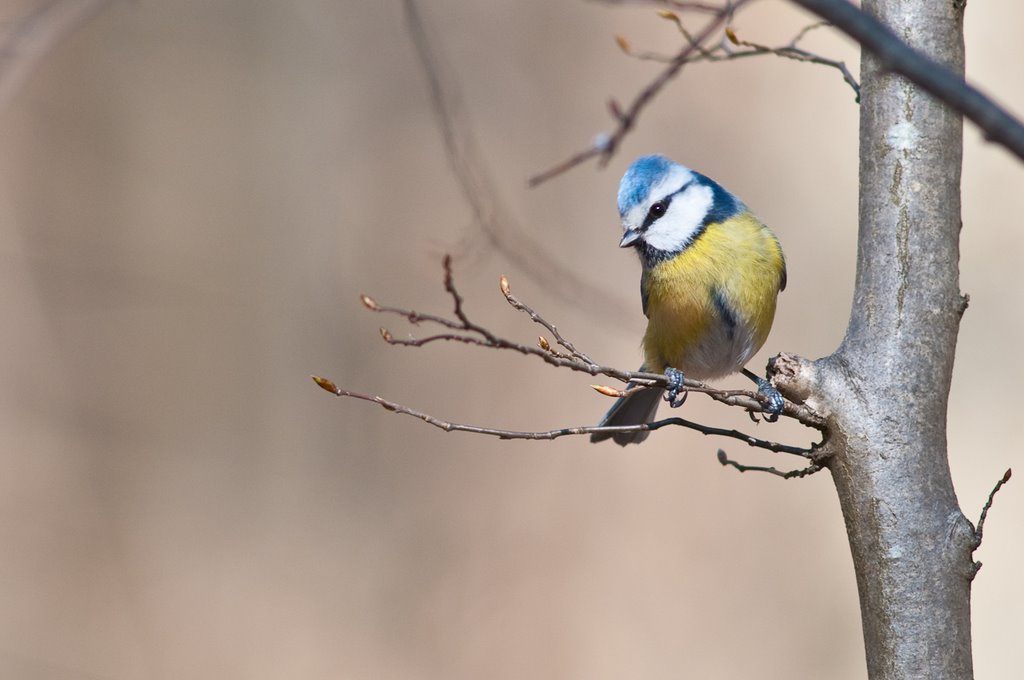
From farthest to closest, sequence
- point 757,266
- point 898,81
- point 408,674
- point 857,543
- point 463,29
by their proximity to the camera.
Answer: point 463,29 → point 408,674 → point 757,266 → point 898,81 → point 857,543

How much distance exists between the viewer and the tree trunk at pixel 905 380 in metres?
1.86

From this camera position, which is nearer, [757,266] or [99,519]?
[757,266]

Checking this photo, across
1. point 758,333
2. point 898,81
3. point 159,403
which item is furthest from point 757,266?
point 159,403

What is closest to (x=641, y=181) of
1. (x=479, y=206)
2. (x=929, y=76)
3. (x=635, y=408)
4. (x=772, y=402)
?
(x=479, y=206)

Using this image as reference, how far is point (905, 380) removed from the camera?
1.95 meters

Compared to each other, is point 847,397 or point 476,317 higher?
point 476,317

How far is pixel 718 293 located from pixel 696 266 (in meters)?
0.10

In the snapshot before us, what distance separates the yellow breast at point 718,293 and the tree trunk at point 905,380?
31.7 inches

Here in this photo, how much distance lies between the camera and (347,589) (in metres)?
5.32

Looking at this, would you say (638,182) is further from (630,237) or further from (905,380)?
(905,380)

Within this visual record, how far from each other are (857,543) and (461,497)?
3.41m

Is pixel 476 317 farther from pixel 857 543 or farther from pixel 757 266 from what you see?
pixel 857 543

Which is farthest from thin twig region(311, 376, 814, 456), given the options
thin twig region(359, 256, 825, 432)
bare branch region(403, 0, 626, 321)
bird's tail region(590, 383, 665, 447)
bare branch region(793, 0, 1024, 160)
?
bird's tail region(590, 383, 665, 447)

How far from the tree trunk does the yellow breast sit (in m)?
0.81
